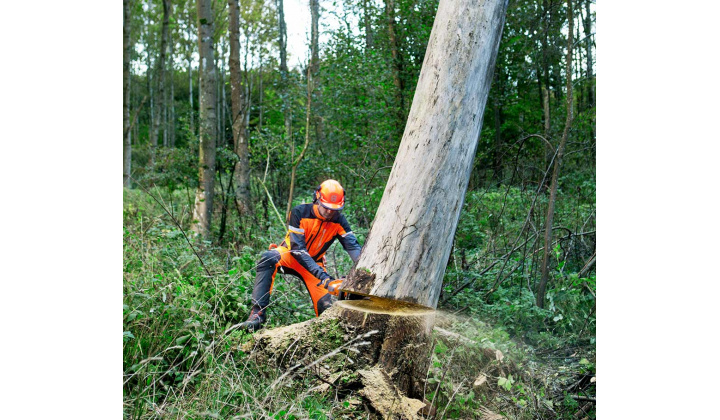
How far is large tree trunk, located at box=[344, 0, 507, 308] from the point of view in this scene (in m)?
3.12

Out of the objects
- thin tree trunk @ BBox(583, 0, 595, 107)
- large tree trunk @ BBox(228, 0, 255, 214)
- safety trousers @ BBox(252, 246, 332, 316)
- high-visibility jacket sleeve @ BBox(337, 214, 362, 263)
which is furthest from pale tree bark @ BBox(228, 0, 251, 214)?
thin tree trunk @ BBox(583, 0, 595, 107)

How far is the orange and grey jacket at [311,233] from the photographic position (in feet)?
13.1

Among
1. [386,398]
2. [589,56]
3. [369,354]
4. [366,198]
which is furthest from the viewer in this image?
[366,198]

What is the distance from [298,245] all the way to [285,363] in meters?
1.12

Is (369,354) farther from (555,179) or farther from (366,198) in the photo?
(366,198)

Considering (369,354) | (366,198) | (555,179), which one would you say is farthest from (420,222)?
(366,198)

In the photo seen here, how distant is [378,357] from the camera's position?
2.95 meters

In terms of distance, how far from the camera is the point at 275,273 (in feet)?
13.5

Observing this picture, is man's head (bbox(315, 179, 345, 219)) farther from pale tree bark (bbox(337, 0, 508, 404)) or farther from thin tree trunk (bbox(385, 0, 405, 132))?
thin tree trunk (bbox(385, 0, 405, 132))

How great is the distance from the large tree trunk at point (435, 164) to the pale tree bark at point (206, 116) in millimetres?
3796
